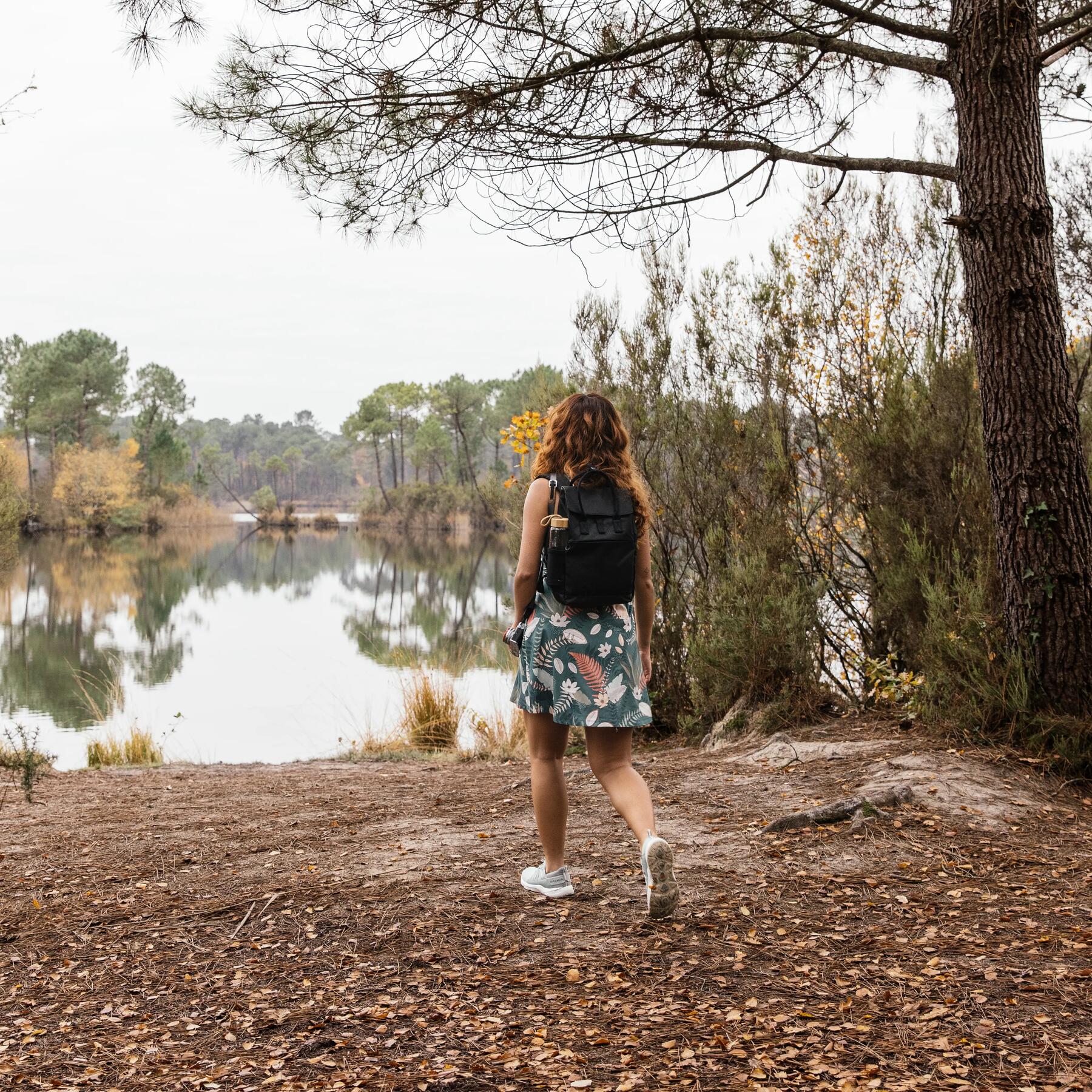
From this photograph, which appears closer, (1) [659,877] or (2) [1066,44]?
(1) [659,877]

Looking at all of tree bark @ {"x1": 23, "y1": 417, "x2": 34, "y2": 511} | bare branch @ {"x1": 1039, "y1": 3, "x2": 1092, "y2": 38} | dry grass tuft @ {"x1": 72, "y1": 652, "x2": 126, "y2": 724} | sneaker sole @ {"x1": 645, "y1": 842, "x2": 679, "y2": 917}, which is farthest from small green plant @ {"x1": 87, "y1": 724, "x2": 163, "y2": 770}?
tree bark @ {"x1": 23, "y1": 417, "x2": 34, "y2": 511}

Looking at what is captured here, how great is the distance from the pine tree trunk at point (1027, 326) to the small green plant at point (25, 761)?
5275 mm

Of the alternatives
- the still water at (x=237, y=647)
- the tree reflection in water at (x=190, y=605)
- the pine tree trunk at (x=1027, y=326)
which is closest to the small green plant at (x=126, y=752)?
the still water at (x=237, y=647)

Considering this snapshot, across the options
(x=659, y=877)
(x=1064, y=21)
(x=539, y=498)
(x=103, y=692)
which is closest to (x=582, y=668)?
(x=539, y=498)

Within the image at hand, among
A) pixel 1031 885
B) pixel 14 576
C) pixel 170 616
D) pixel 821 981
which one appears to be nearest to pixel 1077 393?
pixel 1031 885

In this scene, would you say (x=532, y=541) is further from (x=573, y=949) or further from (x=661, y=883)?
(x=573, y=949)

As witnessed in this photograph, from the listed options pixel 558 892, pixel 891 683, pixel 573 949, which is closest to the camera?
pixel 573 949

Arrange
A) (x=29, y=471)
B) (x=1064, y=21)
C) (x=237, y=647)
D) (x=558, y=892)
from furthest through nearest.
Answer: (x=29, y=471) → (x=237, y=647) → (x=1064, y=21) → (x=558, y=892)

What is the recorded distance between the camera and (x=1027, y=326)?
4750 millimetres

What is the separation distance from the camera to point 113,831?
16.3 ft

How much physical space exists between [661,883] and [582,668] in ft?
2.44

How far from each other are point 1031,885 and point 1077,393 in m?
2.94

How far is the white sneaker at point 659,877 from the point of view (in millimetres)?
3240

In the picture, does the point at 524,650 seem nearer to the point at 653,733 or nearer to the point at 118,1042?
the point at 118,1042
